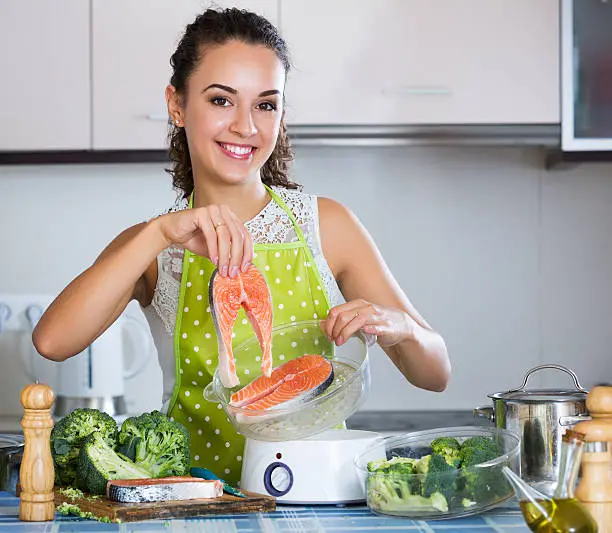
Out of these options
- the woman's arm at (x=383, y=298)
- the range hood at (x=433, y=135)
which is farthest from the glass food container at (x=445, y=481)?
the range hood at (x=433, y=135)

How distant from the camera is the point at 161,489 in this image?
134cm

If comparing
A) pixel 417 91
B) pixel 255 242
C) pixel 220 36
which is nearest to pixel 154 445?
pixel 255 242

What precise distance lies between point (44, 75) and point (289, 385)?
184cm

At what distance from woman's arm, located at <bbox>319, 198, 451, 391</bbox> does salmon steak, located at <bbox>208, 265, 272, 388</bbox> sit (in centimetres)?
17

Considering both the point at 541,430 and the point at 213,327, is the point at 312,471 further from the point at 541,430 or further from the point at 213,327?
the point at 213,327

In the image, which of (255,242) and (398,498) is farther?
(255,242)

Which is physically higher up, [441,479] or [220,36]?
[220,36]

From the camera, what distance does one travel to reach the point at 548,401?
1.40 m

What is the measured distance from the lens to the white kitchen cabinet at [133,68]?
2975mm

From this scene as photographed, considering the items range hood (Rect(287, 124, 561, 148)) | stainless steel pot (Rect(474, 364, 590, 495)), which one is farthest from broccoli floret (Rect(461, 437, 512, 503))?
range hood (Rect(287, 124, 561, 148))

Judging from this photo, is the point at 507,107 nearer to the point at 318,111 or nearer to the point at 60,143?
the point at 318,111

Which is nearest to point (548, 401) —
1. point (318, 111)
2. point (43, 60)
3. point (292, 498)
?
point (292, 498)

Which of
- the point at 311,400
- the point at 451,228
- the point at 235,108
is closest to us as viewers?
the point at 311,400

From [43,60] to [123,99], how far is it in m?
0.27
